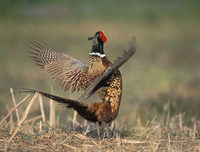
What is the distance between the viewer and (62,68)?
6.06 m

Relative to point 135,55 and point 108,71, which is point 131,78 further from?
point 108,71

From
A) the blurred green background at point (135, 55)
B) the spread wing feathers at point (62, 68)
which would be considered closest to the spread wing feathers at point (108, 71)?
the spread wing feathers at point (62, 68)

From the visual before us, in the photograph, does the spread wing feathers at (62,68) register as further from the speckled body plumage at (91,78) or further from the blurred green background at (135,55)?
the blurred green background at (135,55)

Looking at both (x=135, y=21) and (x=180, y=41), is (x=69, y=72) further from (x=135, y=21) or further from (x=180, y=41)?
(x=135, y=21)

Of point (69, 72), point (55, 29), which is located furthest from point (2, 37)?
point (69, 72)

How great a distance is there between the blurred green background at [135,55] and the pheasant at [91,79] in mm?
1397

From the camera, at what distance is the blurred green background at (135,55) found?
358 inches

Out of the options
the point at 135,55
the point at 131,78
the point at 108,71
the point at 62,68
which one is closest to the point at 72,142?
the point at 108,71

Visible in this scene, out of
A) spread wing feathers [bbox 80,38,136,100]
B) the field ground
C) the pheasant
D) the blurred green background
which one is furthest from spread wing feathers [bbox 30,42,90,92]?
the blurred green background

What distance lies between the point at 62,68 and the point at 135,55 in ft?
36.7

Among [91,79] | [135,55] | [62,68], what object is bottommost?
[91,79]

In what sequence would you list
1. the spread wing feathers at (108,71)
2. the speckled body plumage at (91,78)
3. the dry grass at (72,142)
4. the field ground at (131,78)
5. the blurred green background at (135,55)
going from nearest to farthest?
the spread wing feathers at (108,71) < the dry grass at (72,142) < the field ground at (131,78) < the speckled body plumage at (91,78) < the blurred green background at (135,55)

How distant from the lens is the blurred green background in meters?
9.09

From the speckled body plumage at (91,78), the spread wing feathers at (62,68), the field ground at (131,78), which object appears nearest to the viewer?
the field ground at (131,78)
